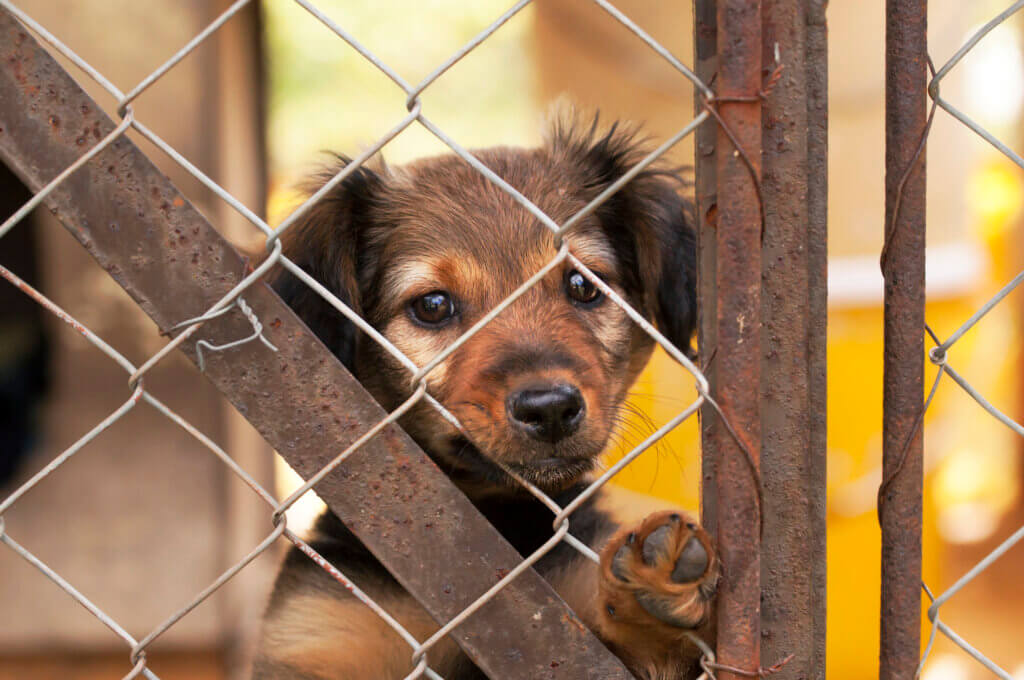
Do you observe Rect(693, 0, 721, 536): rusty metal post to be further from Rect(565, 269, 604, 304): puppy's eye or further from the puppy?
Rect(565, 269, 604, 304): puppy's eye

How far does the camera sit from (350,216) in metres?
2.53

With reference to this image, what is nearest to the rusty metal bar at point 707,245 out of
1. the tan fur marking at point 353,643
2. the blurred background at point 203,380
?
the tan fur marking at point 353,643

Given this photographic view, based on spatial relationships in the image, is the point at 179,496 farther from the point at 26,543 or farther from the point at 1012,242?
the point at 1012,242

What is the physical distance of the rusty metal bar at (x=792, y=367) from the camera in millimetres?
1288

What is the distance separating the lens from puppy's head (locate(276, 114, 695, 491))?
209cm

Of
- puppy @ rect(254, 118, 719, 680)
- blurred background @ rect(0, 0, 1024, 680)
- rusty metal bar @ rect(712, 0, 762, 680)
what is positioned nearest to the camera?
rusty metal bar @ rect(712, 0, 762, 680)

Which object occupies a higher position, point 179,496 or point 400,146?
point 400,146

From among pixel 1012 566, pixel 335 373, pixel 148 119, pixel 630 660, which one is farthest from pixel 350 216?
pixel 1012 566

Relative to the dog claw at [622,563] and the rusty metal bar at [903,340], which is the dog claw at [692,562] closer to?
the dog claw at [622,563]

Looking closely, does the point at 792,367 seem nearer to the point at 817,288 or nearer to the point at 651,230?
the point at 817,288

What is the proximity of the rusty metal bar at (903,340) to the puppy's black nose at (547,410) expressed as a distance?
2.14 ft

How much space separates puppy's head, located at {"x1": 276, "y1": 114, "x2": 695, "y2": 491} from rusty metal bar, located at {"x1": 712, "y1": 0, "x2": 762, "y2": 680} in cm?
71

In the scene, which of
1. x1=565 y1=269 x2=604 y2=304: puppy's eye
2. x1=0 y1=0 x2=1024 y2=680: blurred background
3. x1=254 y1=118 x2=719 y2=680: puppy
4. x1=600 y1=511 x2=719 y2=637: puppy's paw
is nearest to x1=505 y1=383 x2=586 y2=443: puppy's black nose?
x1=254 y1=118 x2=719 y2=680: puppy

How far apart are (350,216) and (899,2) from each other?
5.19ft
